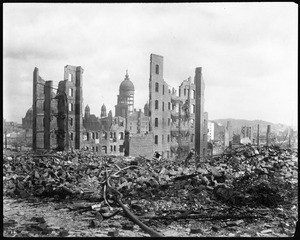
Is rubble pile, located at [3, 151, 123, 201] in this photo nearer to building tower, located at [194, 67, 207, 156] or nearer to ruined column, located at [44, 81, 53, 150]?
ruined column, located at [44, 81, 53, 150]

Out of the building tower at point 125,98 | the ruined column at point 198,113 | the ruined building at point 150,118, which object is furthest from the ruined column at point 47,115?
the building tower at point 125,98

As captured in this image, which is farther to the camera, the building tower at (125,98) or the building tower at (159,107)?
the building tower at (125,98)

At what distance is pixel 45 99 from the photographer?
27.1 meters

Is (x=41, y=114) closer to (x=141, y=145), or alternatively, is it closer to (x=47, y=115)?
(x=47, y=115)

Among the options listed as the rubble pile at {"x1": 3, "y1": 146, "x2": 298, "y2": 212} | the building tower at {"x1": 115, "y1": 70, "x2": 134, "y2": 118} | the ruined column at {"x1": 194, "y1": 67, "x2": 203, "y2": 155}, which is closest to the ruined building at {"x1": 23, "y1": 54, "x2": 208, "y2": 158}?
the ruined column at {"x1": 194, "y1": 67, "x2": 203, "y2": 155}

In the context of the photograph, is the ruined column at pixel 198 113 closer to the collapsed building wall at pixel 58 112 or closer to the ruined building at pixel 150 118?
the ruined building at pixel 150 118

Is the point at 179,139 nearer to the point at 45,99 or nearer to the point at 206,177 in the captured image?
the point at 45,99

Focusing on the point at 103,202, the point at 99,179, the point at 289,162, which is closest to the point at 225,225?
the point at 103,202

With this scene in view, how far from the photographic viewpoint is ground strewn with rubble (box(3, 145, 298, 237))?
7371mm

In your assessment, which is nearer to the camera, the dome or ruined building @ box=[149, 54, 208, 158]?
ruined building @ box=[149, 54, 208, 158]

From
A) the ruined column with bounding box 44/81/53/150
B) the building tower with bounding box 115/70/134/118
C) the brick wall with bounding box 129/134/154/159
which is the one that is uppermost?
the building tower with bounding box 115/70/134/118

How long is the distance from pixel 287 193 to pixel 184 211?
3.49m

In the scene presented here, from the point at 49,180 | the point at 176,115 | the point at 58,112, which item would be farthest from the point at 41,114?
the point at 49,180

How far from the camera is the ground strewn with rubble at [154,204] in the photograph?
737 centimetres
